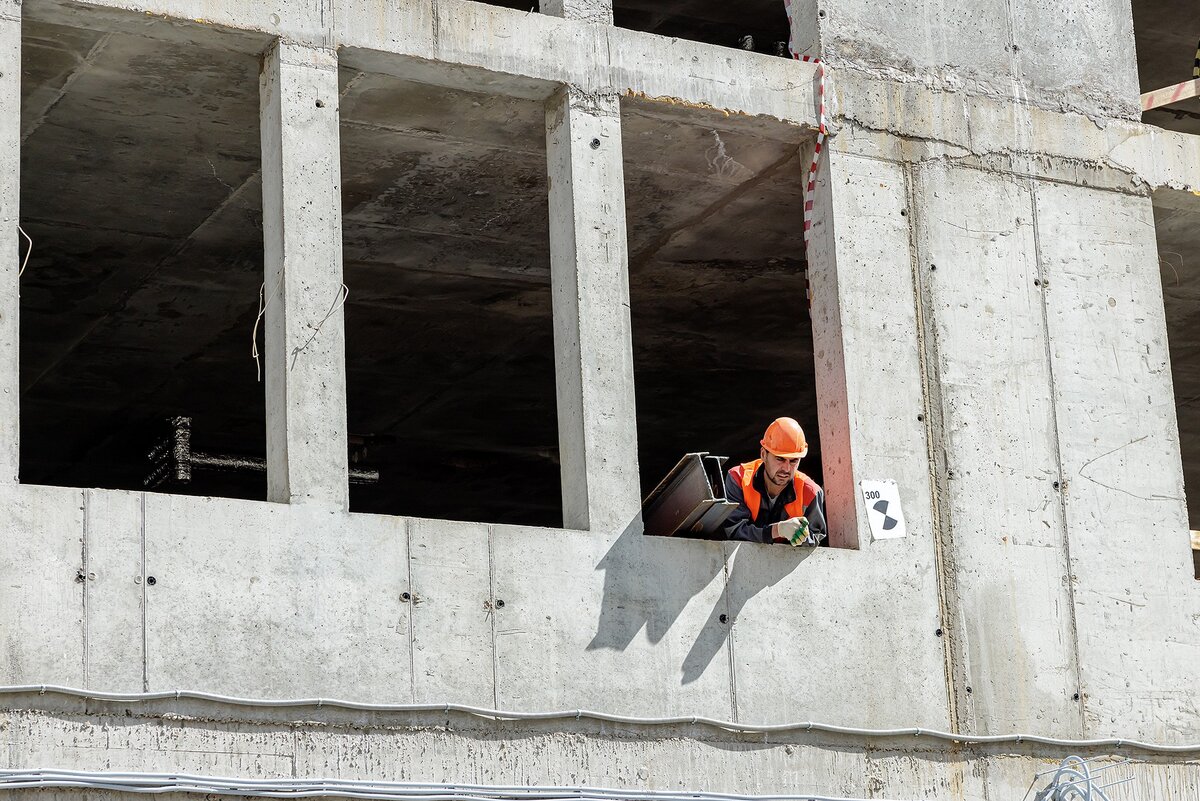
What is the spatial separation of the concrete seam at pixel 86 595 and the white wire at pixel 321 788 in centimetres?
44

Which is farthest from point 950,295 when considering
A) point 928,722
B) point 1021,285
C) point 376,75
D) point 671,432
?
point 671,432

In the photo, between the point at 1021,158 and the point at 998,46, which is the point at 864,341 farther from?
the point at 998,46

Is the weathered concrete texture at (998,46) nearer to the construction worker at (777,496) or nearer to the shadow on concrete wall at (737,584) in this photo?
the construction worker at (777,496)

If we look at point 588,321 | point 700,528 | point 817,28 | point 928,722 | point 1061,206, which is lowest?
point 928,722

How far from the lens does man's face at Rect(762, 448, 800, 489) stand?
10.8 meters

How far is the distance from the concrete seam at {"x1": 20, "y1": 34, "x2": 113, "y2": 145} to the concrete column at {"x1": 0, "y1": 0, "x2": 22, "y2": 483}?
26.4 inches

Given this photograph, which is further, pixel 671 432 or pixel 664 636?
pixel 671 432

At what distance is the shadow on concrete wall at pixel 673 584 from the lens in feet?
33.4

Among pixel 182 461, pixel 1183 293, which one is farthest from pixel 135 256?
pixel 1183 293

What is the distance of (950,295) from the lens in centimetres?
1162

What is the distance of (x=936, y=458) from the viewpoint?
11.3 metres

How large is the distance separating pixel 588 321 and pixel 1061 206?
320 centimetres

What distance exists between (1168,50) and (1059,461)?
5413 mm

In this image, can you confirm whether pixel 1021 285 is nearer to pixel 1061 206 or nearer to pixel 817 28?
pixel 1061 206
